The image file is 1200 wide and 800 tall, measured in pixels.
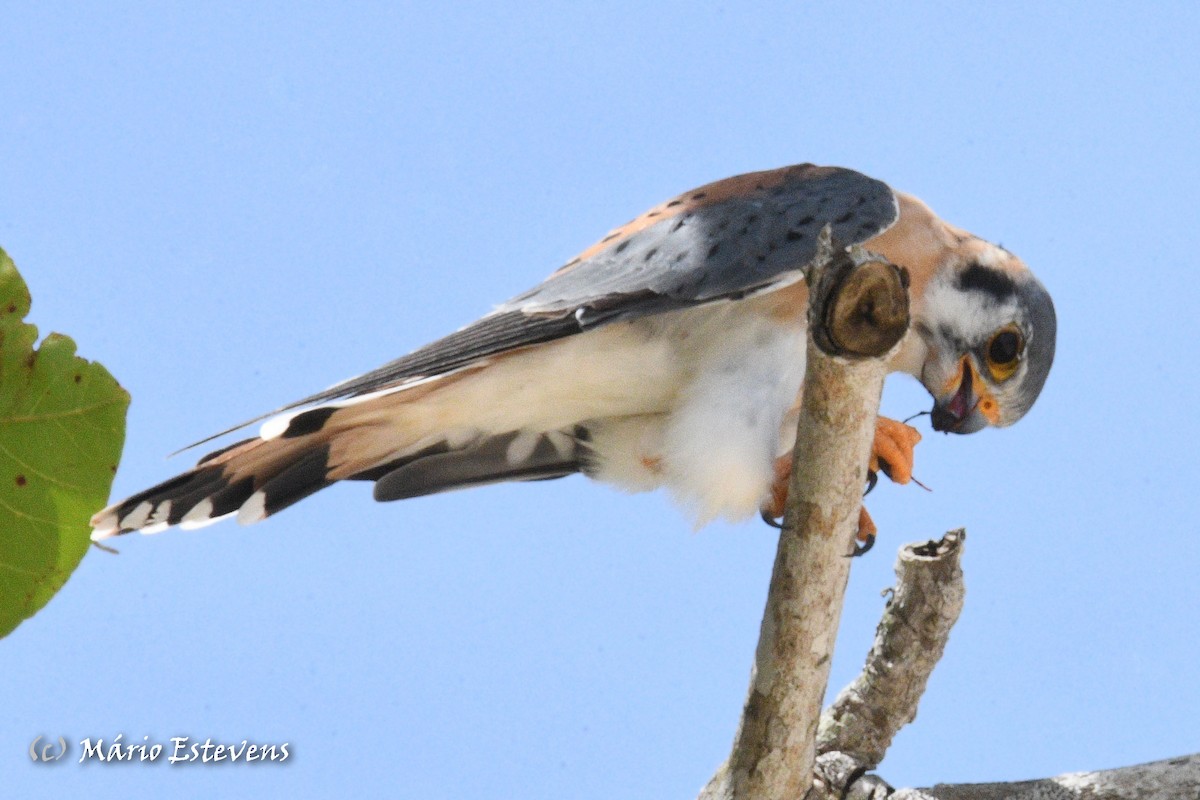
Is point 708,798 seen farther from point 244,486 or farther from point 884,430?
point 244,486

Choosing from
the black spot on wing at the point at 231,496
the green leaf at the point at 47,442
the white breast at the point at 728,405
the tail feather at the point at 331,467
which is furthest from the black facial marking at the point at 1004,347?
the green leaf at the point at 47,442

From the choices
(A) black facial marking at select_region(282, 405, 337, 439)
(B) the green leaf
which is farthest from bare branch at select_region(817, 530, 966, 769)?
(B) the green leaf

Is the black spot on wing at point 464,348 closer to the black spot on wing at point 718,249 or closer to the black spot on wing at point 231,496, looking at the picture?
the black spot on wing at point 718,249

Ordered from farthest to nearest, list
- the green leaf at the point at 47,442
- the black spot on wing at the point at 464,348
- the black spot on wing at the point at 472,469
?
the black spot on wing at the point at 472,469, the black spot on wing at the point at 464,348, the green leaf at the point at 47,442

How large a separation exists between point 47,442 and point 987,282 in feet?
10.5

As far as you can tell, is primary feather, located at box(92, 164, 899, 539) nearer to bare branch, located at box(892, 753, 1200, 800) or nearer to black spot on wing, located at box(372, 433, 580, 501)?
black spot on wing, located at box(372, 433, 580, 501)

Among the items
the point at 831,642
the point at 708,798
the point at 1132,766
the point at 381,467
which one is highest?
the point at 381,467

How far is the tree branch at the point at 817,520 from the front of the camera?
2441 mm

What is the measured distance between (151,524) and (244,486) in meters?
0.30

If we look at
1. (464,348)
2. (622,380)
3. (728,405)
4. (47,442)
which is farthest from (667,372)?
(47,442)

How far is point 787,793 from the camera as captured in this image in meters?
2.87

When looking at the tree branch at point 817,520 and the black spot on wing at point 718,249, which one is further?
the black spot on wing at point 718,249

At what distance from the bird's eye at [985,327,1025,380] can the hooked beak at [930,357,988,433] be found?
7 centimetres

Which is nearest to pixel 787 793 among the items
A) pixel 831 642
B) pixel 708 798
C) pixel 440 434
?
pixel 708 798
